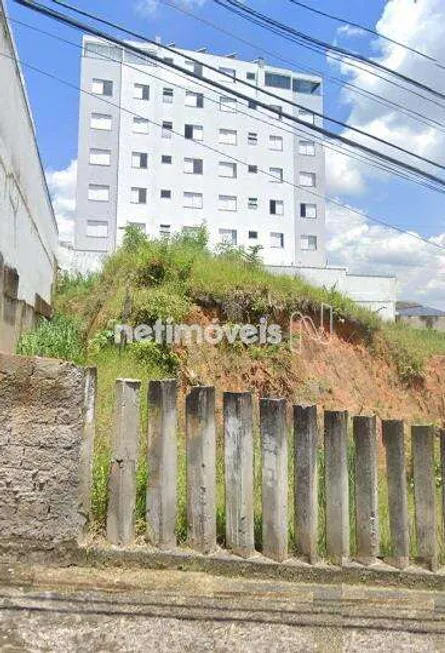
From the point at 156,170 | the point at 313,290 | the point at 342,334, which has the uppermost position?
the point at 156,170

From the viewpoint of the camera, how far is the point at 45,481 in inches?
82.0

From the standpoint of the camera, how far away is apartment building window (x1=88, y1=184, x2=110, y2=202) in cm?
3344

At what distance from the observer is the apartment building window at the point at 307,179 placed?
125ft

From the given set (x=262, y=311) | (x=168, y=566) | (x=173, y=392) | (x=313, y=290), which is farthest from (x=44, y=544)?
(x=313, y=290)

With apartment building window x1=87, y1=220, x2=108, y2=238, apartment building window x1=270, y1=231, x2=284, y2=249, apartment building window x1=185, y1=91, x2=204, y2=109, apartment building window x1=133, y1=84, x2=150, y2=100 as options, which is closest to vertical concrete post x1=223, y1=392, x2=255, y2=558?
apartment building window x1=87, y1=220, x2=108, y2=238

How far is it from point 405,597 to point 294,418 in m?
0.86

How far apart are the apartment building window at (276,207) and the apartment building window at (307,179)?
7.69 ft

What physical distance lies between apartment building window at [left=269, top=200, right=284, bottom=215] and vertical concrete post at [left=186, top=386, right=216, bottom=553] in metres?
35.9

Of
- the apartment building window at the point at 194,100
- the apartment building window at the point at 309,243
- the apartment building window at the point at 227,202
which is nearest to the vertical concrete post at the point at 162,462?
the apartment building window at the point at 227,202

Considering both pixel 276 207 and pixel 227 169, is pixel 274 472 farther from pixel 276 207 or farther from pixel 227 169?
pixel 227 169

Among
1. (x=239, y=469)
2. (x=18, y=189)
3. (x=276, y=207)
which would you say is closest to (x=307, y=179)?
(x=276, y=207)

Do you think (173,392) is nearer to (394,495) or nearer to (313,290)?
(394,495)

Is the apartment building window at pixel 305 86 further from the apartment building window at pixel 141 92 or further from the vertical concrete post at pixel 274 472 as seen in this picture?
the vertical concrete post at pixel 274 472

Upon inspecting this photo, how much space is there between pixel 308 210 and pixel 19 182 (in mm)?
33747
